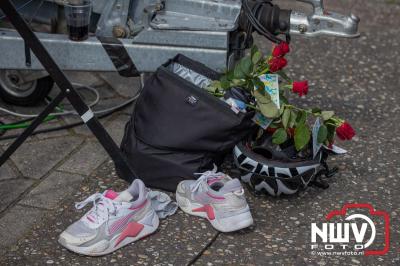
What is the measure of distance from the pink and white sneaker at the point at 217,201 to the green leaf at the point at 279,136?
29cm

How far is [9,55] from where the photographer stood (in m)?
3.74

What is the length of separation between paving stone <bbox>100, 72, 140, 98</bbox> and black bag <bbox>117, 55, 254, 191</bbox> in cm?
93

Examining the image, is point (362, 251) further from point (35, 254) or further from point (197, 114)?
point (35, 254)

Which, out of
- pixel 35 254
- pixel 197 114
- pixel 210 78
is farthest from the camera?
pixel 210 78

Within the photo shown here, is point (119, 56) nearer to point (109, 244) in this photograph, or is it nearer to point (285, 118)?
point (285, 118)

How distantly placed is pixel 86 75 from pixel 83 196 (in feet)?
4.33

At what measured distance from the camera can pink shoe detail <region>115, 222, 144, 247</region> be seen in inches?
126

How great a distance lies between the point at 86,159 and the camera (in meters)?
3.86

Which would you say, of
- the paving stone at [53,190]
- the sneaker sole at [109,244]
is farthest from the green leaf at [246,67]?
the paving stone at [53,190]

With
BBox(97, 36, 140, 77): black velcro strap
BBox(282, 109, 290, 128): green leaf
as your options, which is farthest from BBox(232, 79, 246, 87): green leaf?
BBox(97, 36, 140, 77): black velcro strap

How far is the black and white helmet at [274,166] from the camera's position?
3.42 meters

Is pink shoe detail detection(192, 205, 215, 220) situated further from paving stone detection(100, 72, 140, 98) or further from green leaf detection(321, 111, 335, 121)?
paving stone detection(100, 72, 140, 98)

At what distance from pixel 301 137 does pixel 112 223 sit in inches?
36.2

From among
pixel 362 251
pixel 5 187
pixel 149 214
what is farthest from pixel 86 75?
pixel 362 251
